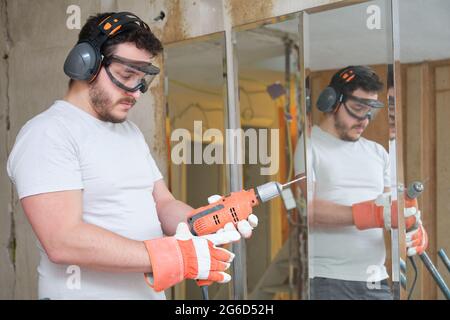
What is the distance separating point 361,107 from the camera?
1861mm

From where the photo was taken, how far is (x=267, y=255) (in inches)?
96.3

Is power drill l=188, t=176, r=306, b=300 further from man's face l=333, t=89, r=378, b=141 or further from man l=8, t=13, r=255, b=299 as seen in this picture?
man's face l=333, t=89, r=378, b=141

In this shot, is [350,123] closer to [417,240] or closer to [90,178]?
[417,240]

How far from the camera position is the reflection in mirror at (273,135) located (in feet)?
6.96

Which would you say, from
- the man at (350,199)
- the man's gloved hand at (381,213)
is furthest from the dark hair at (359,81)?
the man's gloved hand at (381,213)

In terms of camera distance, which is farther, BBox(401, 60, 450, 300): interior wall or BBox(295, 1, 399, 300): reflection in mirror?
BBox(295, 1, 399, 300): reflection in mirror

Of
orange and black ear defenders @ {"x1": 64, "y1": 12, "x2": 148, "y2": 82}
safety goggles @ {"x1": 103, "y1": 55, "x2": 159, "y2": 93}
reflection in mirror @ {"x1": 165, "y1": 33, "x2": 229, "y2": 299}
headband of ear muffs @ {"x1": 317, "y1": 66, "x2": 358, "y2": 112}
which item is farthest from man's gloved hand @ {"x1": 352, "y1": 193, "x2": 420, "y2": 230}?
orange and black ear defenders @ {"x1": 64, "y1": 12, "x2": 148, "y2": 82}

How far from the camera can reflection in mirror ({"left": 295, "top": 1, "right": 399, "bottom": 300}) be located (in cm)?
181

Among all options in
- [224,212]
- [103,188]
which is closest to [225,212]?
[224,212]

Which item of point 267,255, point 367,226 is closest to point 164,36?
point 267,255

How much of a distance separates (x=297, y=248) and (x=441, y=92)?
962 mm

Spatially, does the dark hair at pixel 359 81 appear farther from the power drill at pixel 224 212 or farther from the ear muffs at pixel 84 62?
→ the ear muffs at pixel 84 62

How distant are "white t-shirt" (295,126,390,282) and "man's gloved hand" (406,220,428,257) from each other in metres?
0.08

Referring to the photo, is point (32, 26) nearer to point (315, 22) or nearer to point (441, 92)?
point (315, 22)
